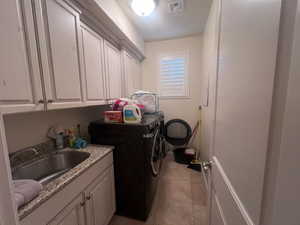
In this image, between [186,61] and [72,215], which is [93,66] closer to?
[72,215]

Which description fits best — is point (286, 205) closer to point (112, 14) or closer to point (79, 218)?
point (79, 218)

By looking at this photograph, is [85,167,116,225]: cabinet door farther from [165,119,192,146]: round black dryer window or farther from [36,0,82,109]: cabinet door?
[165,119,192,146]: round black dryer window

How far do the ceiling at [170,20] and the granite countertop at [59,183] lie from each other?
1.98 m

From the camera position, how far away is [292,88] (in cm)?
30

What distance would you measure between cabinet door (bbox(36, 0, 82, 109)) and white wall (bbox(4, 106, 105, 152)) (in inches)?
17.5

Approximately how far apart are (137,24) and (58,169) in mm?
2569

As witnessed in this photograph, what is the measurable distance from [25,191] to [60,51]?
1011 millimetres

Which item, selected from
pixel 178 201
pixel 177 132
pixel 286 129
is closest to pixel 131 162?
pixel 178 201

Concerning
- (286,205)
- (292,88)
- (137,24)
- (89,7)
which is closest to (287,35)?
(292,88)

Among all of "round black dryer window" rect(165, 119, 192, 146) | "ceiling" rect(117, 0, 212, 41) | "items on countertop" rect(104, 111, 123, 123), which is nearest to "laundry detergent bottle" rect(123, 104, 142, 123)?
"items on countertop" rect(104, 111, 123, 123)

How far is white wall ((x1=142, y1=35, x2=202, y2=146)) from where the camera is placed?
2992 mm

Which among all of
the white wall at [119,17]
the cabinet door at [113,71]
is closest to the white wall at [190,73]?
the white wall at [119,17]

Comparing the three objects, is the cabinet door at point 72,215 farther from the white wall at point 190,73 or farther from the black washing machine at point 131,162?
the white wall at point 190,73

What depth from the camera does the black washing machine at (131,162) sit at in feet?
4.87
